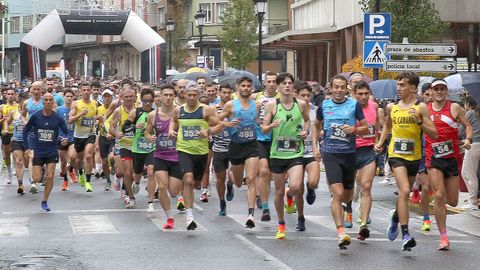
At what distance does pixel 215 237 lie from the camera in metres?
14.0

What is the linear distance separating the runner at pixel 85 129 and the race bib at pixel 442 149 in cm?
992

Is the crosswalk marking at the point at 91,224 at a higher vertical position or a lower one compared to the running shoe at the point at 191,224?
lower

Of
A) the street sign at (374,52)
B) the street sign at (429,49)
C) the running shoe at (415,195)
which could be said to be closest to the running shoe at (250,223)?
the running shoe at (415,195)

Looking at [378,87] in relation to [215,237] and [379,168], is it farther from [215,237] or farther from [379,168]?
[215,237]

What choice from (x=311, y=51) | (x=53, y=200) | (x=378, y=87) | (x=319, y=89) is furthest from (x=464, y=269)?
(x=311, y=51)

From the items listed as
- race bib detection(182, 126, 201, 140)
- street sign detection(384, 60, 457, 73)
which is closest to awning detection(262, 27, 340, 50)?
street sign detection(384, 60, 457, 73)

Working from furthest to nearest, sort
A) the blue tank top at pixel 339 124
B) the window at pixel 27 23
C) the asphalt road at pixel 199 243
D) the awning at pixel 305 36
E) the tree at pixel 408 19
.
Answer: the window at pixel 27 23 → the awning at pixel 305 36 → the tree at pixel 408 19 → the blue tank top at pixel 339 124 → the asphalt road at pixel 199 243

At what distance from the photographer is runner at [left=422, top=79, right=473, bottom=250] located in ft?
43.6

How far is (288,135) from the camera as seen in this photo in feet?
46.7

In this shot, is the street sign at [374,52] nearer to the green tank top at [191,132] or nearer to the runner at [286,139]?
the green tank top at [191,132]

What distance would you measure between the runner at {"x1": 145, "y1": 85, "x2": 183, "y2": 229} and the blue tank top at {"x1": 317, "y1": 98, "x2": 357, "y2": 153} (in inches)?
98.9

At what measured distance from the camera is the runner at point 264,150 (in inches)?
603

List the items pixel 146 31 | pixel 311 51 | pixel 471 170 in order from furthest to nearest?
pixel 311 51
pixel 146 31
pixel 471 170

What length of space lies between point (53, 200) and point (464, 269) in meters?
9.78
